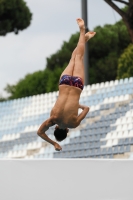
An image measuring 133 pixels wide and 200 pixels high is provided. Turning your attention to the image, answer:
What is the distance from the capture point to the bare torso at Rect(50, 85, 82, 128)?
8.76 m

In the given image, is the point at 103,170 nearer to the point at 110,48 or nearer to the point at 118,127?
the point at 118,127

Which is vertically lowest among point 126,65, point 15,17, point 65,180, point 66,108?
point 65,180

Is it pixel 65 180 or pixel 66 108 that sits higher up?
pixel 66 108

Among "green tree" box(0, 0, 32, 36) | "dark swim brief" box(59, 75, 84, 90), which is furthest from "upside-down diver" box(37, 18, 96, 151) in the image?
"green tree" box(0, 0, 32, 36)

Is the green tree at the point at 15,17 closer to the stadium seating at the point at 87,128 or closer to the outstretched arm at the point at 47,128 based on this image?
the stadium seating at the point at 87,128

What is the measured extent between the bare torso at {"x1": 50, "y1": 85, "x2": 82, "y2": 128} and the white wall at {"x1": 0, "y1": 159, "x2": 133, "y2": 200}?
585 mm

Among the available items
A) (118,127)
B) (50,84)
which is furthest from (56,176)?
(50,84)

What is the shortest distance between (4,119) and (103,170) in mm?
11689

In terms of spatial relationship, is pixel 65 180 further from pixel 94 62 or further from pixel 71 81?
pixel 94 62

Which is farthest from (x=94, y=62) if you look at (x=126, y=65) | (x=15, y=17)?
(x=126, y=65)

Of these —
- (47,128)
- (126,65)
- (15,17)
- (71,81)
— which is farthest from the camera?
(15,17)

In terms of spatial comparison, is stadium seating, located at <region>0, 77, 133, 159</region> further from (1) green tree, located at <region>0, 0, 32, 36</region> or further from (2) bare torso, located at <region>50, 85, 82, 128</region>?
(1) green tree, located at <region>0, 0, 32, 36</region>

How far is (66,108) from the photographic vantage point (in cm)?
876

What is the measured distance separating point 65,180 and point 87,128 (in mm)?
8840
